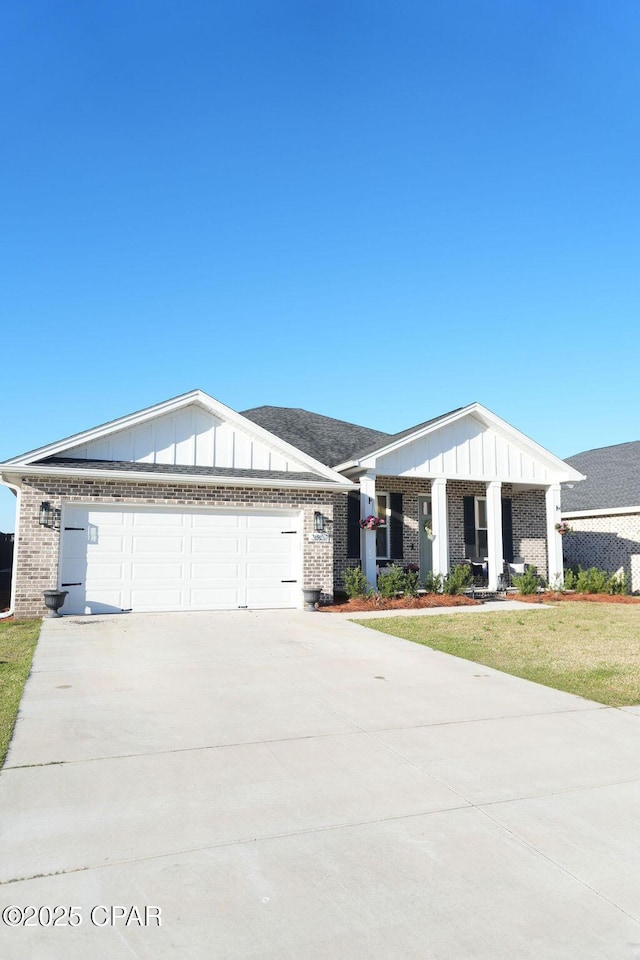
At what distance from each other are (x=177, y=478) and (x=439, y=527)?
7.74 metres

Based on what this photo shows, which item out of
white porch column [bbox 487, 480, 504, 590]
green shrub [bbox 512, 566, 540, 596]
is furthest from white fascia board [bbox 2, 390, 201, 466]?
green shrub [bbox 512, 566, 540, 596]

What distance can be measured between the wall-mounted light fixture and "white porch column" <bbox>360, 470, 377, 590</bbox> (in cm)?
770

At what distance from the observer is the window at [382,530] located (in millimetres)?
18609

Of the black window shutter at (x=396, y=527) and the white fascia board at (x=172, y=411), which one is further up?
the white fascia board at (x=172, y=411)

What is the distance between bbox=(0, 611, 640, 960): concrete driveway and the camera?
2.77 metres

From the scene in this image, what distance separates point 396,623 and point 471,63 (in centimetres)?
1186

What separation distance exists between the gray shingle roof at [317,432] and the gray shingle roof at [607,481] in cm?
697

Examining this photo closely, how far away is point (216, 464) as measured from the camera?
15.0 m

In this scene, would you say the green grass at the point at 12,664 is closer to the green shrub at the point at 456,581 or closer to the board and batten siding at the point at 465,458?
the board and batten siding at the point at 465,458

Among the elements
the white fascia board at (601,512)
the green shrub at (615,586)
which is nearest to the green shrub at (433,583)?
the green shrub at (615,586)

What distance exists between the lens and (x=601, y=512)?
21391 millimetres

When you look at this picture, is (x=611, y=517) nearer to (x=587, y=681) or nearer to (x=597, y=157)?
(x=597, y=157)

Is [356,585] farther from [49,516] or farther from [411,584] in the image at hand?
[49,516]

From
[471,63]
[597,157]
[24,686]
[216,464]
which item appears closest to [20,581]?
[216,464]
